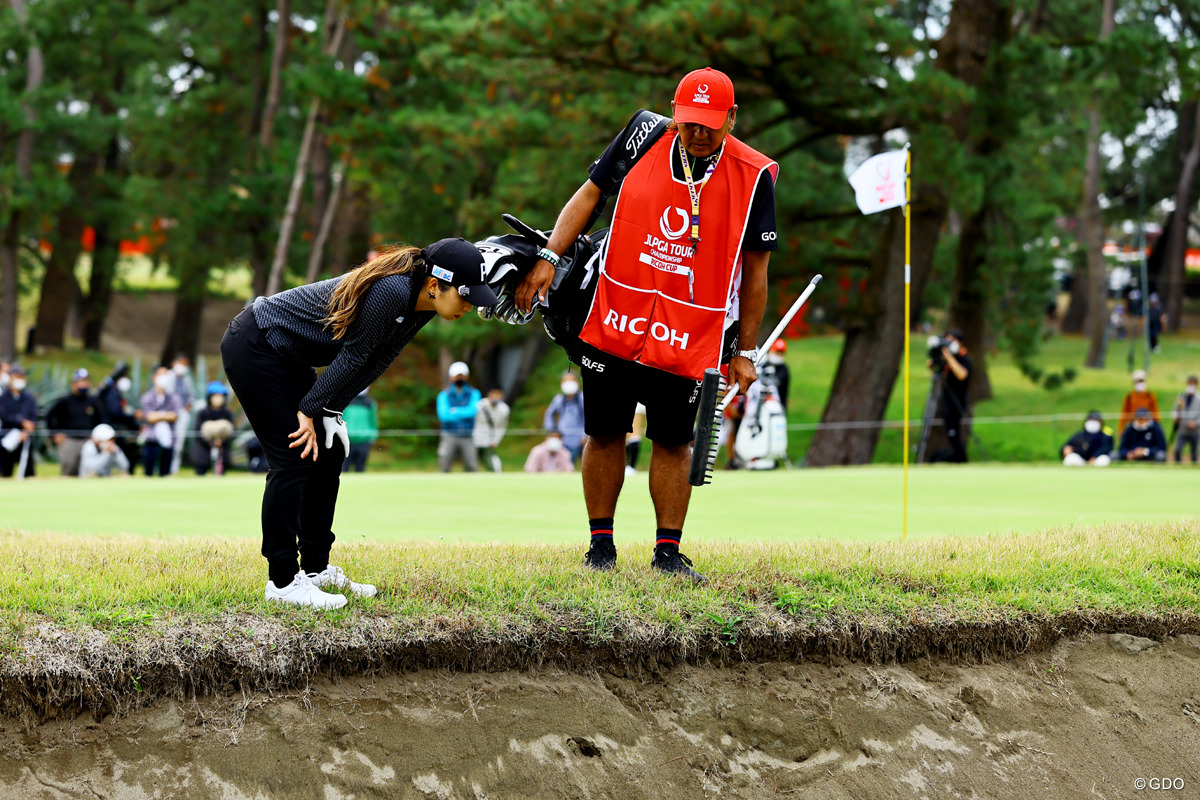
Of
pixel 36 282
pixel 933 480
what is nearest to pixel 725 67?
pixel 933 480

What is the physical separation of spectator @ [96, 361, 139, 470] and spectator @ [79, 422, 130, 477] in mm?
612

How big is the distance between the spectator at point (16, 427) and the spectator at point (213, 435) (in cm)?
217

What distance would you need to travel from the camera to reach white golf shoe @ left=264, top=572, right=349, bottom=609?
178 inches

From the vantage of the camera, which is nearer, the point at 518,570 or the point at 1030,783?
the point at 1030,783

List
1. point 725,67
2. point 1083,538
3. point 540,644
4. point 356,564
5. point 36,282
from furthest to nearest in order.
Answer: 1. point 36,282
2. point 725,67
3. point 1083,538
4. point 356,564
5. point 540,644

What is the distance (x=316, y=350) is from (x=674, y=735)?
2.12 m

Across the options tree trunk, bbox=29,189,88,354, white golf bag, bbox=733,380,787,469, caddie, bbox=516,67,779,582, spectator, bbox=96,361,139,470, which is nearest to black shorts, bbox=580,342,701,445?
caddie, bbox=516,67,779,582

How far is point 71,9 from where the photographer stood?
2975 cm

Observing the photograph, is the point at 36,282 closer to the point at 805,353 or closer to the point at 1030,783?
the point at 805,353

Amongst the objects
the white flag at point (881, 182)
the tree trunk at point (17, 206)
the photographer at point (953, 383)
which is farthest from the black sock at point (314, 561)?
the tree trunk at point (17, 206)

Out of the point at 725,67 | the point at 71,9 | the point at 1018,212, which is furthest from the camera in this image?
the point at 71,9

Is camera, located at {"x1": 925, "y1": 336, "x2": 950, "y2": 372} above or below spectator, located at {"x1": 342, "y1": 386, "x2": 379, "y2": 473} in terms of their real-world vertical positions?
above

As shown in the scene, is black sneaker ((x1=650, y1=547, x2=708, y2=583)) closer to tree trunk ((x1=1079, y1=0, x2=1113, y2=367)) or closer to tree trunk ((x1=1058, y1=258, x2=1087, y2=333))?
tree trunk ((x1=1079, y1=0, x2=1113, y2=367))

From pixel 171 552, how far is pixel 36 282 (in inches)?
1667
